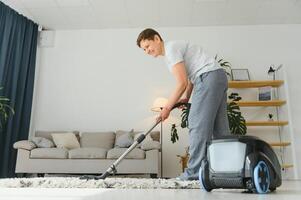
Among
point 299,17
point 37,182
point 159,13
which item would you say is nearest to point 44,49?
point 159,13

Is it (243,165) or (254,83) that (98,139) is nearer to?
(254,83)

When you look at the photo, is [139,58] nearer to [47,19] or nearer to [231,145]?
[47,19]

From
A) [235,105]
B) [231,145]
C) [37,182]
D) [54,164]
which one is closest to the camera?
[231,145]

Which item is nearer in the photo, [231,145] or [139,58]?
[231,145]

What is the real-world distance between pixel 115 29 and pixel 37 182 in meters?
3.85

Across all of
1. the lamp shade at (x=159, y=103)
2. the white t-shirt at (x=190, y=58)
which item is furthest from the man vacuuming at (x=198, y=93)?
the lamp shade at (x=159, y=103)

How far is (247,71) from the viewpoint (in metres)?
4.78

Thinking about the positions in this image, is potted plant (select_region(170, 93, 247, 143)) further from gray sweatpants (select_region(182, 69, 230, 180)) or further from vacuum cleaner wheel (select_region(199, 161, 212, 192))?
vacuum cleaner wheel (select_region(199, 161, 212, 192))

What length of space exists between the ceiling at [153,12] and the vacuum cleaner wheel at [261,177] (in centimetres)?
348

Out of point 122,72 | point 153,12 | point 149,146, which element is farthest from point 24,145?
point 153,12

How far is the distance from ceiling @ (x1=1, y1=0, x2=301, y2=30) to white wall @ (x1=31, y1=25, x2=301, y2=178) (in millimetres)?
189

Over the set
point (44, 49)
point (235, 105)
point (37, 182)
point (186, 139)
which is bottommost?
point (37, 182)

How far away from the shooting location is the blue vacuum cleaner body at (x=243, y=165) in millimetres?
1213

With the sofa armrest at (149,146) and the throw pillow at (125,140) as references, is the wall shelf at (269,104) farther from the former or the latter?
the throw pillow at (125,140)
